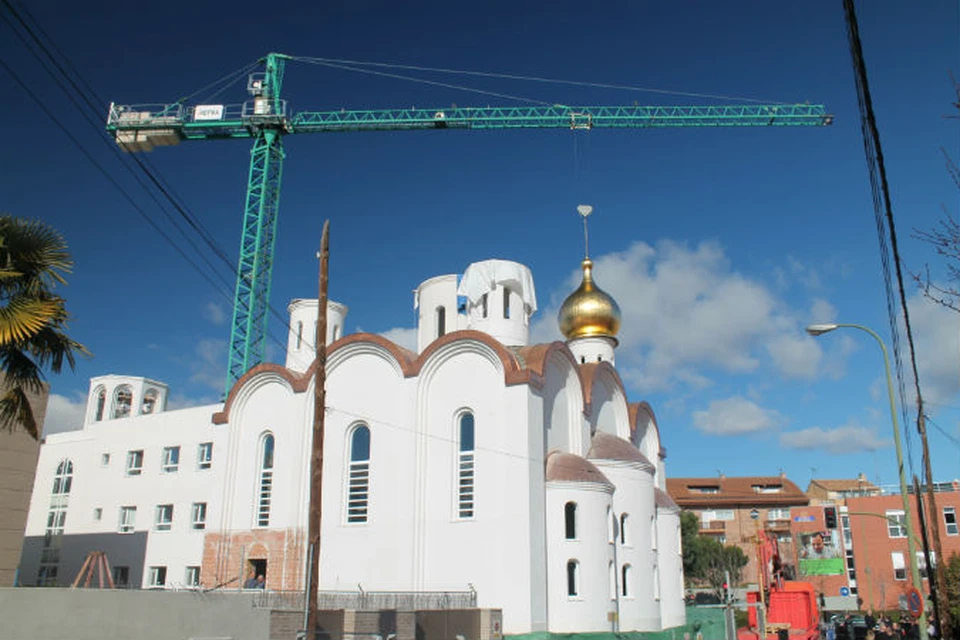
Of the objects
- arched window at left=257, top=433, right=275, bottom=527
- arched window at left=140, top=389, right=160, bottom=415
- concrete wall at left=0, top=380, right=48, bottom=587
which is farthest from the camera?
arched window at left=140, top=389, right=160, bottom=415

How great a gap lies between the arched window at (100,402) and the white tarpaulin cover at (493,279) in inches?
800

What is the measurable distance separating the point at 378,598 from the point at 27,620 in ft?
34.3

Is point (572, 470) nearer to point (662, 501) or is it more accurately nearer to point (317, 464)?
point (662, 501)

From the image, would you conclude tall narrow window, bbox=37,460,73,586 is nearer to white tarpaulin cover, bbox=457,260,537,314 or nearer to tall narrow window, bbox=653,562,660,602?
white tarpaulin cover, bbox=457,260,537,314

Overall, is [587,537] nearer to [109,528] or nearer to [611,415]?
[611,415]

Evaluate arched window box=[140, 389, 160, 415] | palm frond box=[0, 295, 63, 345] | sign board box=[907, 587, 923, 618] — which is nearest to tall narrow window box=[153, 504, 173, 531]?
arched window box=[140, 389, 160, 415]

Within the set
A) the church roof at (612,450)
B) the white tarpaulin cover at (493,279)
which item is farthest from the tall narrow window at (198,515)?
the church roof at (612,450)

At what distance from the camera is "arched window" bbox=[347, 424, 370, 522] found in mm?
28891

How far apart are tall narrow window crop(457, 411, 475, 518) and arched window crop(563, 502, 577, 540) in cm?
308

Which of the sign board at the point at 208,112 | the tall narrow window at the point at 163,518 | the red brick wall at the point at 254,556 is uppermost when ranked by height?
the sign board at the point at 208,112

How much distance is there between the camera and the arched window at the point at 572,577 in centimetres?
2581

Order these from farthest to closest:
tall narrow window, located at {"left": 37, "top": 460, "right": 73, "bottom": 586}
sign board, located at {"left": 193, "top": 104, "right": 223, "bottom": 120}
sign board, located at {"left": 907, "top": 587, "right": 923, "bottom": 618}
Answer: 1. sign board, located at {"left": 193, "top": 104, "right": 223, "bottom": 120}
2. tall narrow window, located at {"left": 37, "top": 460, "right": 73, "bottom": 586}
3. sign board, located at {"left": 907, "top": 587, "right": 923, "bottom": 618}

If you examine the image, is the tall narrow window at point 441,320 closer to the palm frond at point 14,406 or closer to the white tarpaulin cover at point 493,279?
the white tarpaulin cover at point 493,279

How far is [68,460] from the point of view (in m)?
38.9
